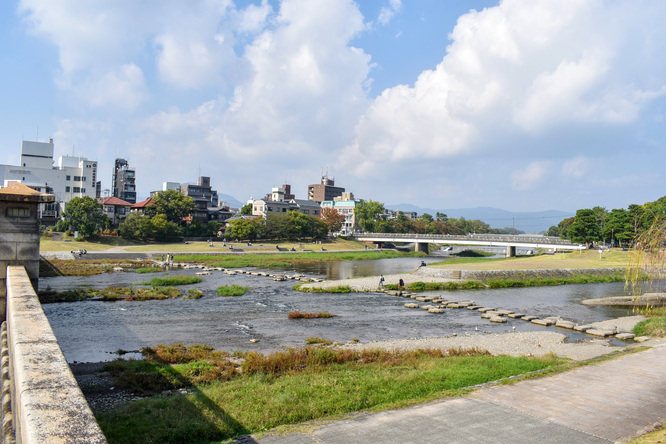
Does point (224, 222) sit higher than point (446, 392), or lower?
higher

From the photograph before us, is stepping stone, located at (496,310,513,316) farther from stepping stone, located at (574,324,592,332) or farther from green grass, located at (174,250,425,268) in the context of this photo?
green grass, located at (174,250,425,268)

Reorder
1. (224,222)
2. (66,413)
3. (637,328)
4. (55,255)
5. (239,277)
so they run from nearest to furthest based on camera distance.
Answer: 1. (66,413)
2. (637,328)
3. (239,277)
4. (55,255)
5. (224,222)

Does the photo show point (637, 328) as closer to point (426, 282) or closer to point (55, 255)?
point (426, 282)

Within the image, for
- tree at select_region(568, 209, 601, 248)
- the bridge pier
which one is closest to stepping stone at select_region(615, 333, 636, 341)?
tree at select_region(568, 209, 601, 248)

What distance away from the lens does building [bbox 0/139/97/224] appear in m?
95.2

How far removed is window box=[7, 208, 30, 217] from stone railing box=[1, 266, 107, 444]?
8.14 meters

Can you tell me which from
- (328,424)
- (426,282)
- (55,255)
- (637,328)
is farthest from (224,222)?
(328,424)

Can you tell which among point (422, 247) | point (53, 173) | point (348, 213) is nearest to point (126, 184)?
point (53, 173)

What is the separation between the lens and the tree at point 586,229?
295ft

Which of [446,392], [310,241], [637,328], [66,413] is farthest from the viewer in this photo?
[310,241]

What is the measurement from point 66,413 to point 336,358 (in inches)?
482

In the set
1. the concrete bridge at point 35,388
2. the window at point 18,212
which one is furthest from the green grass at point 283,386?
the window at point 18,212

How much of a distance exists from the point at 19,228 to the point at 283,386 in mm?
11122

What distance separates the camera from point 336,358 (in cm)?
1680
